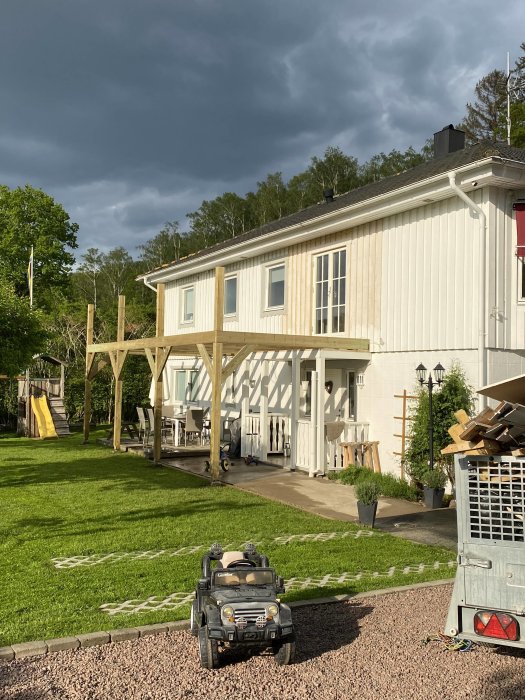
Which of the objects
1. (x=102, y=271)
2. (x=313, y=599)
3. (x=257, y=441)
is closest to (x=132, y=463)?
(x=257, y=441)

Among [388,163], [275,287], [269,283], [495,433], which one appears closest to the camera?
[495,433]

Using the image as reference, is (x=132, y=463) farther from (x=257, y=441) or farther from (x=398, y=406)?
(x=398, y=406)

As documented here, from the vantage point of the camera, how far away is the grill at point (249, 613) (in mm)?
4188

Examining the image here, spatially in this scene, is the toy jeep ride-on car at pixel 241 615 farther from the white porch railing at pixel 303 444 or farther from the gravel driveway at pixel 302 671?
the white porch railing at pixel 303 444

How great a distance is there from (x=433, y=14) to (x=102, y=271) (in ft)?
155

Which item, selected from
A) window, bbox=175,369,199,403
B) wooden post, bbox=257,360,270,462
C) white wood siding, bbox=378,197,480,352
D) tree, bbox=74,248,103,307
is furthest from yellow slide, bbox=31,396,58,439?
tree, bbox=74,248,103,307

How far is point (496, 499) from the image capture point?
4301mm

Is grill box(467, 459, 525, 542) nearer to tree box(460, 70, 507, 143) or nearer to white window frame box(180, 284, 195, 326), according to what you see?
white window frame box(180, 284, 195, 326)

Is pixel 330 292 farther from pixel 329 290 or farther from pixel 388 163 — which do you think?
pixel 388 163

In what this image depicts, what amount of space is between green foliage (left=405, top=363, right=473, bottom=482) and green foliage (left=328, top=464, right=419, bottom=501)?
0.28 meters

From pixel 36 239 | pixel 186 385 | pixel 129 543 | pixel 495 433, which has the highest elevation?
pixel 36 239

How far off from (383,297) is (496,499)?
9.56 metres

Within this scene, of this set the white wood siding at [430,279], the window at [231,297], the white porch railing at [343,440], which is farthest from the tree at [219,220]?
the white porch railing at [343,440]

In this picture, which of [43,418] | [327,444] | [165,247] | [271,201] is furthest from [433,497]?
[165,247]
